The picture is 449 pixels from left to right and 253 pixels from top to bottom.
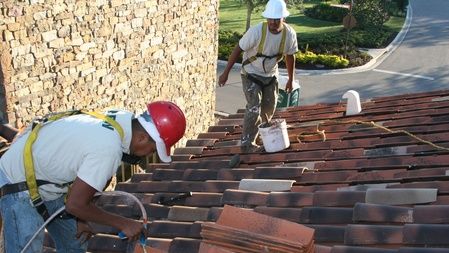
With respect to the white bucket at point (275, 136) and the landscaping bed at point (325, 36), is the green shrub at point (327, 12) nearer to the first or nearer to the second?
the landscaping bed at point (325, 36)

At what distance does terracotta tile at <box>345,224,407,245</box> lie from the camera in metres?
3.42

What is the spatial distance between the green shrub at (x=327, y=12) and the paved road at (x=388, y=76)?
11.9ft

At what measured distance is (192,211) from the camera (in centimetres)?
466

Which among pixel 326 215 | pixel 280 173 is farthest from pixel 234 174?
pixel 326 215

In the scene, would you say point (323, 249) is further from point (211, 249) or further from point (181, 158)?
point (181, 158)

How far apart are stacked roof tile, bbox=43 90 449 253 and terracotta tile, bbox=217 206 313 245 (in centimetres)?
19

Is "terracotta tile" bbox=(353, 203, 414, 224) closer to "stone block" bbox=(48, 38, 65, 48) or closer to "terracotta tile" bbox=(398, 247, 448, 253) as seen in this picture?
"terracotta tile" bbox=(398, 247, 448, 253)

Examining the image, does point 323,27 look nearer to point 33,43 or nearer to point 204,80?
point 204,80

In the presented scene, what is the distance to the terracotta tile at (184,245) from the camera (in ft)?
12.8

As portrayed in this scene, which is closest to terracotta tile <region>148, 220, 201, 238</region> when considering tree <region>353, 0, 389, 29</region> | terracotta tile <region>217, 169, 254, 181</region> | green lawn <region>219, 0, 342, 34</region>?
terracotta tile <region>217, 169, 254, 181</region>

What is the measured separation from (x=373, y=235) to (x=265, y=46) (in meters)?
3.10

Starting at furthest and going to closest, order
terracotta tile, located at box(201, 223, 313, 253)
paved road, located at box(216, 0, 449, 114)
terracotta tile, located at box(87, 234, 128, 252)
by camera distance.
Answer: paved road, located at box(216, 0, 449, 114)
terracotta tile, located at box(87, 234, 128, 252)
terracotta tile, located at box(201, 223, 313, 253)

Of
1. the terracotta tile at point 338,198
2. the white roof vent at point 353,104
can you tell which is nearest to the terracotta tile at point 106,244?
the terracotta tile at point 338,198

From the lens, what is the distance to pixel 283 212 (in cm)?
417
